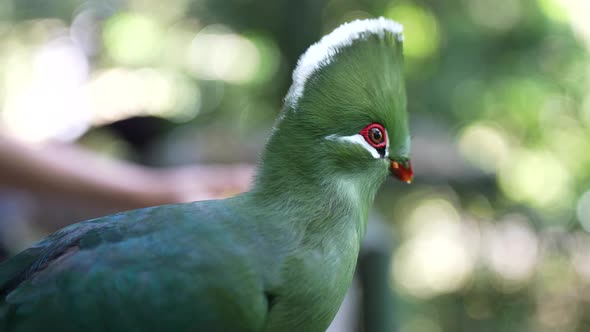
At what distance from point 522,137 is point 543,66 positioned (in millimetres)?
593

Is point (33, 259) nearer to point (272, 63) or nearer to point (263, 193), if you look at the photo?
point (263, 193)

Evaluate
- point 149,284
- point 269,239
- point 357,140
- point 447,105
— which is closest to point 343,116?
point 357,140

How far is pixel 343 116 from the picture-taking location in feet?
2.14

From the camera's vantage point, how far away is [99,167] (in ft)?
6.12

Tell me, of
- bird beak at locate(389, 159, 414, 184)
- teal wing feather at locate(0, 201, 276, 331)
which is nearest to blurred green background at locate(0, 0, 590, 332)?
bird beak at locate(389, 159, 414, 184)

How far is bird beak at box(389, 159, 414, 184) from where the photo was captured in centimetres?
69

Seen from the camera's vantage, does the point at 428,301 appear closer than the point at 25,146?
No

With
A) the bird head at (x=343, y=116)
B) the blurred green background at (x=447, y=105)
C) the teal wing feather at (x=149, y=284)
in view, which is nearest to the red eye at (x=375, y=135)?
the bird head at (x=343, y=116)

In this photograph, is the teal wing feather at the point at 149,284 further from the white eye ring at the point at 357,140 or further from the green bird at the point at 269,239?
the white eye ring at the point at 357,140

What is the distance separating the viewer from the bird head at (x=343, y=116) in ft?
2.12

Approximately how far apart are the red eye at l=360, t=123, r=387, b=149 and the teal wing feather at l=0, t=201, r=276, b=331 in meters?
0.16

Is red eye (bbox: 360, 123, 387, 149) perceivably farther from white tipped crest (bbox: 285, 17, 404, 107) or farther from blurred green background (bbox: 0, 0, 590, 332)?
blurred green background (bbox: 0, 0, 590, 332)

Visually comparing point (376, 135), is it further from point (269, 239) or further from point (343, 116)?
point (269, 239)

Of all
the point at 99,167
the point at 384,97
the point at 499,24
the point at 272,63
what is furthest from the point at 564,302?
the point at 384,97
